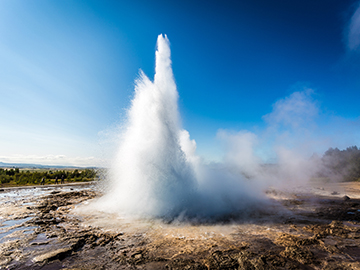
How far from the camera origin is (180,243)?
5852 millimetres

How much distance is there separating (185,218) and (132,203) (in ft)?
11.5

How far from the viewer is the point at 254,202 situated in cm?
1242

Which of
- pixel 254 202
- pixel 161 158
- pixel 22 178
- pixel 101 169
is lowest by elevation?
pixel 22 178

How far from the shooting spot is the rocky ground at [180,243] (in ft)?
15.3

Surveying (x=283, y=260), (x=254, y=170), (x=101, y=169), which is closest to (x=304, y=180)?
(x=254, y=170)

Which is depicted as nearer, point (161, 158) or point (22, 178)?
point (161, 158)

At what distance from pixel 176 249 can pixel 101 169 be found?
37.9ft

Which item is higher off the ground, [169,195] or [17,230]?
[169,195]

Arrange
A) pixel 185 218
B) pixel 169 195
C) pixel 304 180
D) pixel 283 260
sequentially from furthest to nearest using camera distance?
pixel 304 180 → pixel 169 195 → pixel 185 218 → pixel 283 260

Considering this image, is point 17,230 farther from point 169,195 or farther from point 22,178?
point 22,178

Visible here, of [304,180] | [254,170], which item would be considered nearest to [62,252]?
[254,170]

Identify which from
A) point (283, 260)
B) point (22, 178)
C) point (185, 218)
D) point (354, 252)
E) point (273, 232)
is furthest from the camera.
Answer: point (22, 178)

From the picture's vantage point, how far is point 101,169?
14.9m

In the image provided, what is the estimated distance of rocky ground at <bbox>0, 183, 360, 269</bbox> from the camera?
15.3 ft
